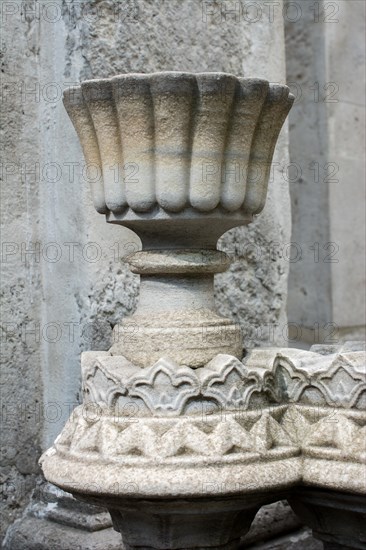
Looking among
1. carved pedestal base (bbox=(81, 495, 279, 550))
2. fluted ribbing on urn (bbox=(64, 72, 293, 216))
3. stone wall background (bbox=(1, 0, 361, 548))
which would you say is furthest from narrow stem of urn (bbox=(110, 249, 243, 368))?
stone wall background (bbox=(1, 0, 361, 548))

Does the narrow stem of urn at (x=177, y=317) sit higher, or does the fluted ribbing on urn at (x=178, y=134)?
the fluted ribbing on urn at (x=178, y=134)

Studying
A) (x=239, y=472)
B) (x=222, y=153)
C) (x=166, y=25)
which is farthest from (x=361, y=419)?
(x=166, y=25)

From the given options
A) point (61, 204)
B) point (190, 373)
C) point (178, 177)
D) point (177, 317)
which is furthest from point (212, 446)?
point (61, 204)

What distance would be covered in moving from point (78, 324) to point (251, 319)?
0.52 meters

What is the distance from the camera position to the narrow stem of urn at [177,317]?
1626mm

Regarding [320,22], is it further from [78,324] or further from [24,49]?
[78,324]

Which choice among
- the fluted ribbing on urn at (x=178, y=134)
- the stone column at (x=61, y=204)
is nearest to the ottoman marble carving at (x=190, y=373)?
the fluted ribbing on urn at (x=178, y=134)

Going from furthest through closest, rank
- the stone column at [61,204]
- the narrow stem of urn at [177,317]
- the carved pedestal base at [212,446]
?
1. the stone column at [61,204]
2. the narrow stem of urn at [177,317]
3. the carved pedestal base at [212,446]

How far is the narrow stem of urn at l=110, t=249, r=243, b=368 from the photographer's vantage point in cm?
Result: 163

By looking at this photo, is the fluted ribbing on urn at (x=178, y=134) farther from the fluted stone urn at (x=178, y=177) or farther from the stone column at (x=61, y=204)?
the stone column at (x=61, y=204)

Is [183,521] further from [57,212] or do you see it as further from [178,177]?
[57,212]

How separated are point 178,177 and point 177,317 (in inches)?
10.4

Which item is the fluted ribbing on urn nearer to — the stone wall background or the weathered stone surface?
the stone wall background

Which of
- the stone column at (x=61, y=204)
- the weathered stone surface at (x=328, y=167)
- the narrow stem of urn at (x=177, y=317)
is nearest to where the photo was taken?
the narrow stem of urn at (x=177, y=317)
